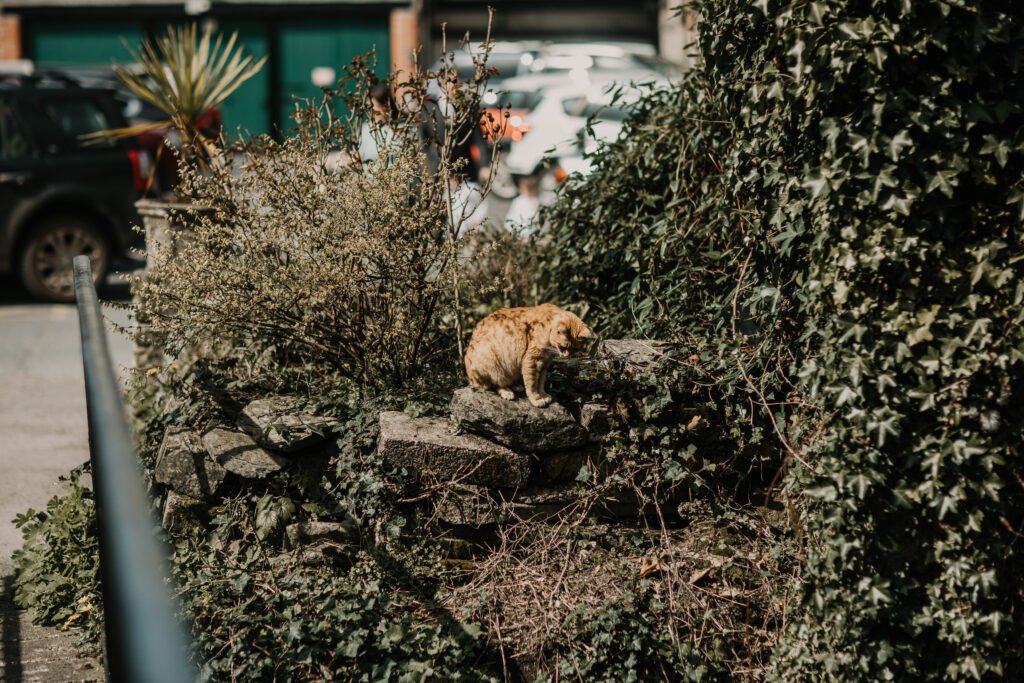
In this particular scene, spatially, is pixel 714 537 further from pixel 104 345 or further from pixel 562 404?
pixel 104 345

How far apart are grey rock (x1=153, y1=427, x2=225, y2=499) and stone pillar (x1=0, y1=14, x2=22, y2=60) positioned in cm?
2035

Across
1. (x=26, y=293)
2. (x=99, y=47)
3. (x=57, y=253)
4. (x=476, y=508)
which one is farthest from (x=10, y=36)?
(x=476, y=508)

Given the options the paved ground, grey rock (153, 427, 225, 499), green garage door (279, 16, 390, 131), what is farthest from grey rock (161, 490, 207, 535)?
green garage door (279, 16, 390, 131)

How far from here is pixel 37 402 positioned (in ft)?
24.6

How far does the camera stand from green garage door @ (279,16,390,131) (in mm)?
22797

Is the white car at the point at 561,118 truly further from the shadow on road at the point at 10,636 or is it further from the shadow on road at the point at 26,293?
the shadow on road at the point at 10,636

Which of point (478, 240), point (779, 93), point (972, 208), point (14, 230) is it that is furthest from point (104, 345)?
point (14, 230)

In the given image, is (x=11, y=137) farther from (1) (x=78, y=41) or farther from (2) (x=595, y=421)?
(1) (x=78, y=41)

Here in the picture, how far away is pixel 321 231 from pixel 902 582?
9.22ft

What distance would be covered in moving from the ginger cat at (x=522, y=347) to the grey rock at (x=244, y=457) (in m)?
0.95

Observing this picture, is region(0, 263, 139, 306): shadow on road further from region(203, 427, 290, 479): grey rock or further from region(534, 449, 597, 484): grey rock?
region(534, 449, 597, 484): grey rock

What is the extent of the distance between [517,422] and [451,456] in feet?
1.04

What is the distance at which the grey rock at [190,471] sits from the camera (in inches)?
189

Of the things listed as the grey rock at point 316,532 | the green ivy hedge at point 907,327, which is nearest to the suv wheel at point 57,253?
the grey rock at point 316,532
